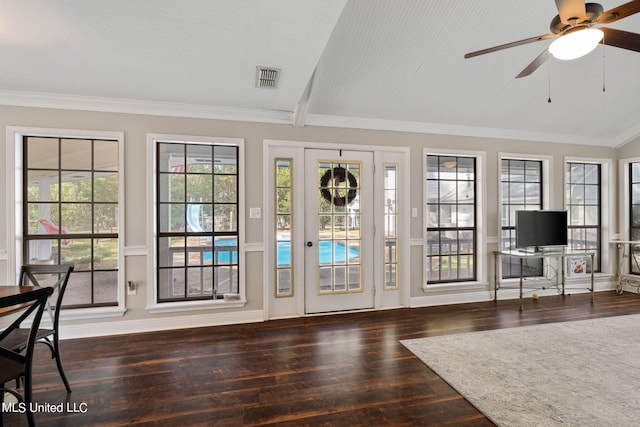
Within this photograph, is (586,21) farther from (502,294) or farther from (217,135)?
(502,294)

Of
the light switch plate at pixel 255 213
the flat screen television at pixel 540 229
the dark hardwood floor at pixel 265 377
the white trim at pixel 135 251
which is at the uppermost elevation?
the light switch plate at pixel 255 213

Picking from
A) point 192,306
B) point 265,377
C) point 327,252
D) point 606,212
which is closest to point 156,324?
point 192,306

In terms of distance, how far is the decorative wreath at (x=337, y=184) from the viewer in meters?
4.07

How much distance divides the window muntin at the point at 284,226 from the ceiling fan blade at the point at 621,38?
9.68ft

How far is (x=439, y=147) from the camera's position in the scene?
4.45 metres

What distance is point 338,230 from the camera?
4.12 meters

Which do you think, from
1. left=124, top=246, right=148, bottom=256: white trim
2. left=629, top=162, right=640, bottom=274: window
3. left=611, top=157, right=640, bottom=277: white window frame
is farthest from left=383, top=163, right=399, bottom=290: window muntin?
left=629, top=162, right=640, bottom=274: window

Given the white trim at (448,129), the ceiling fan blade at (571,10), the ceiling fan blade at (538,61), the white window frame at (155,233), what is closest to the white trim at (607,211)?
the white trim at (448,129)

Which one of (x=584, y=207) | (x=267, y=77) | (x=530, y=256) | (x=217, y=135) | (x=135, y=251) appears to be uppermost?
(x=267, y=77)

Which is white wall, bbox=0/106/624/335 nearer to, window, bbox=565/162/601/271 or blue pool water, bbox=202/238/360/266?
blue pool water, bbox=202/238/360/266

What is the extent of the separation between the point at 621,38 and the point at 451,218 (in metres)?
2.84

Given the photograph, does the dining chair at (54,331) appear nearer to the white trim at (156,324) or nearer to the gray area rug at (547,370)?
the white trim at (156,324)

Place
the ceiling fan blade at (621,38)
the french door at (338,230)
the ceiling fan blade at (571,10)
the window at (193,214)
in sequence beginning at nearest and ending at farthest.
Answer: the ceiling fan blade at (571,10) → the ceiling fan blade at (621,38) → the window at (193,214) → the french door at (338,230)

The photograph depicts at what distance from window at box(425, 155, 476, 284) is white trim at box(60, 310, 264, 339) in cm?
263
